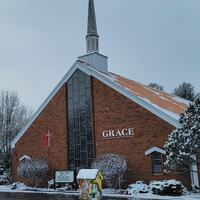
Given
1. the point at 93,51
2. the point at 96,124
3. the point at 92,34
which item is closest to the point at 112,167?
the point at 96,124

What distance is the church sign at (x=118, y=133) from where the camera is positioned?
27.3 meters

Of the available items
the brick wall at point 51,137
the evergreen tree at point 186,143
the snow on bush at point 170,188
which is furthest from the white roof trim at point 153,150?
the brick wall at point 51,137

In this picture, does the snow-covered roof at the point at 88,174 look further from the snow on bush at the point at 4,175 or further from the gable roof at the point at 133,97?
the snow on bush at the point at 4,175

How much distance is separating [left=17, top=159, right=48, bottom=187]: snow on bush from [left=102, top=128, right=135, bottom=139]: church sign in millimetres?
6236

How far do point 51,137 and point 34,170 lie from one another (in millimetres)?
3261

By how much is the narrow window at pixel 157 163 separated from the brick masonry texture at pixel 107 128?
27 centimetres

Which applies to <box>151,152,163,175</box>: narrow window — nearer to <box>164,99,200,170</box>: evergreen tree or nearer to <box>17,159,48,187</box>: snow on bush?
<box>164,99,200,170</box>: evergreen tree

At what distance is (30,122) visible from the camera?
34.6 metres

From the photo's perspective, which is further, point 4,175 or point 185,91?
point 185,91

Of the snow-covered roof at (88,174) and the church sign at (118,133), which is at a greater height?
the church sign at (118,133)

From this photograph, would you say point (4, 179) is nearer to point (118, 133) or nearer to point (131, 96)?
point (118, 133)

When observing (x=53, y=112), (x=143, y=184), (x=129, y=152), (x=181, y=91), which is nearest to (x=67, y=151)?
(x=53, y=112)

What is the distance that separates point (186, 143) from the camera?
1975cm

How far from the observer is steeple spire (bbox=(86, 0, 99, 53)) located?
34.0m
